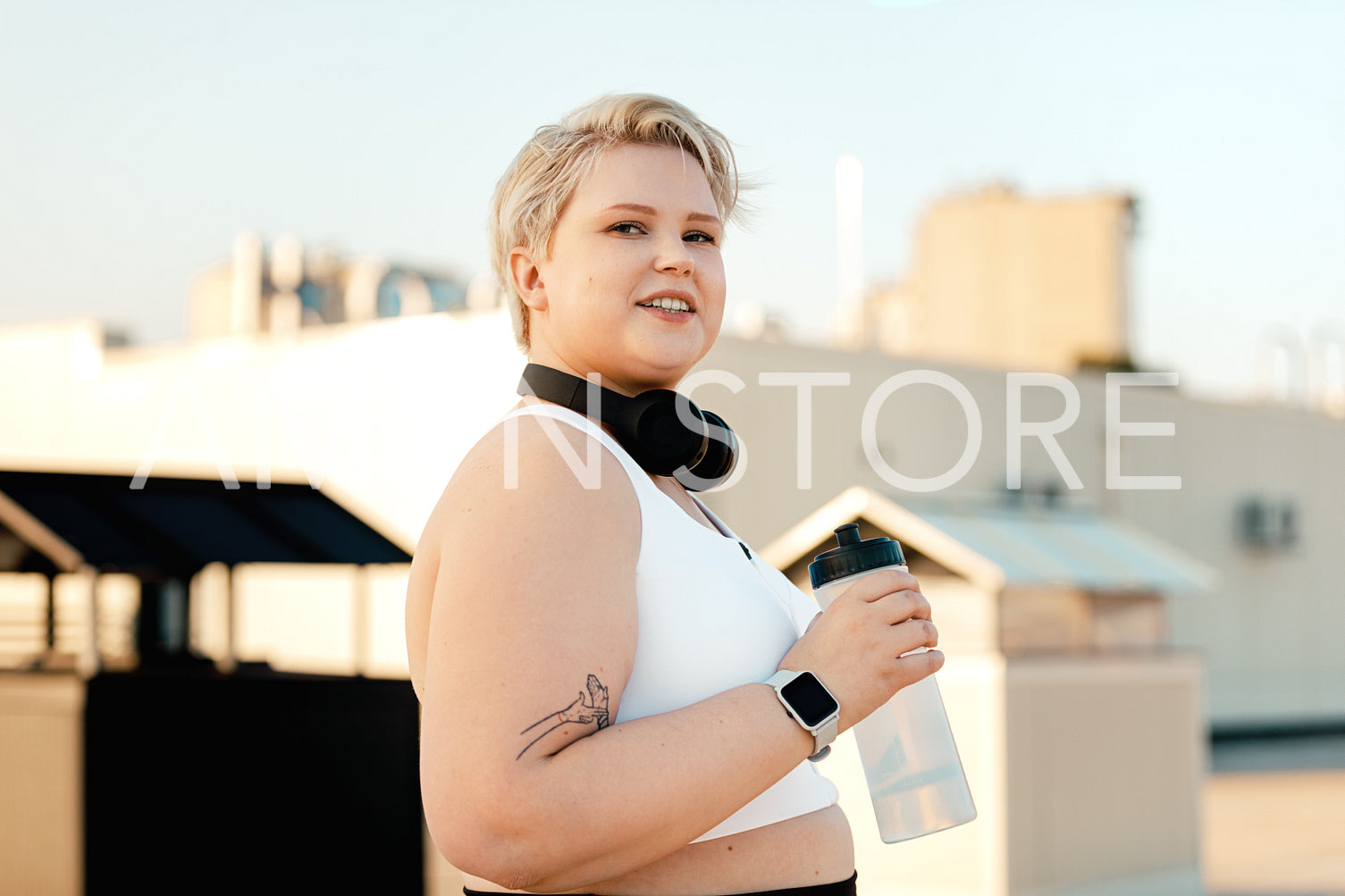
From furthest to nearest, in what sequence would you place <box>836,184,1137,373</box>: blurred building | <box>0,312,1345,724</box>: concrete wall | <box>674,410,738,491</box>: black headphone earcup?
1. <box>836,184,1137,373</box>: blurred building
2. <box>0,312,1345,724</box>: concrete wall
3. <box>674,410,738,491</box>: black headphone earcup

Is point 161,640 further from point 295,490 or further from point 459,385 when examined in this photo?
point 459,385

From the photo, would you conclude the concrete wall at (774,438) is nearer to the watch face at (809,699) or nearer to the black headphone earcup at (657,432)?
the black headphone earcup at (657,432)

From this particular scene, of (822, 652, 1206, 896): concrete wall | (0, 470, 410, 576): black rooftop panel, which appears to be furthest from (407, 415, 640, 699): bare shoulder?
(822, 652, 1206, 896): concrete wall

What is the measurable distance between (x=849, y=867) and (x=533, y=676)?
0.53 m

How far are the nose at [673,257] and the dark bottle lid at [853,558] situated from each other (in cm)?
35

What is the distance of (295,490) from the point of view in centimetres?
793

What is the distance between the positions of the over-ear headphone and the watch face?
295 mm

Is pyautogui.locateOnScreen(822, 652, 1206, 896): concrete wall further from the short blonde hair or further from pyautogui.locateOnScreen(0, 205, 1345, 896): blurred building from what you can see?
the short blonde hair

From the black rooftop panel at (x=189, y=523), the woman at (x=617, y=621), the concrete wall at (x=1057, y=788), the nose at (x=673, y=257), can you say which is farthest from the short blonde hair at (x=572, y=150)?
the concrete wall at (x=1057, y=788)

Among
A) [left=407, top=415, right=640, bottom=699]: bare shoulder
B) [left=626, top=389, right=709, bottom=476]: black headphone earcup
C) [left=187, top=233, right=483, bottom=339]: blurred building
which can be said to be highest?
[left=187, top=233, right=483, bottom=339]: blurred building

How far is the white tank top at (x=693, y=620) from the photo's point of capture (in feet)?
4.35

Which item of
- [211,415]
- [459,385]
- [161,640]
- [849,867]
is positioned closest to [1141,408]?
[459,385]

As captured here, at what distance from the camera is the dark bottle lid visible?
1527 millimetres

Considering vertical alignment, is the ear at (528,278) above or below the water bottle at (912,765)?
above
